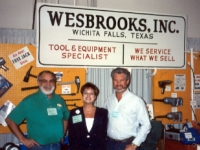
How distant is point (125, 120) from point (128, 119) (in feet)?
0.11

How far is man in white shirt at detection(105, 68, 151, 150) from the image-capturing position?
2.35m

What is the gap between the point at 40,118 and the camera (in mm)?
2338

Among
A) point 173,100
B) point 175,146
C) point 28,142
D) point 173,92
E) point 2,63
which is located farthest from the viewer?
point 173,92

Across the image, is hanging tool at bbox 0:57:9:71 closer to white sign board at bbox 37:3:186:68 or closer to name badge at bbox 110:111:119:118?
white sign board at bbox 37:3:186:68

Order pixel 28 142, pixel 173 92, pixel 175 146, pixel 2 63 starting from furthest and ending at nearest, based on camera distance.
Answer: pixel 173 92
pixel 175 146
pixel 2 63
pixel 28 142

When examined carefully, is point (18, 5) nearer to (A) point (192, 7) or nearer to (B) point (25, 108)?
(B) point (25, 108)

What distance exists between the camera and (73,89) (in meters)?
2.92

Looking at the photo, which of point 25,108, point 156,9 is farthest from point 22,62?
point 156,9

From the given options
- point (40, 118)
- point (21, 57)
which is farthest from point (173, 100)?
point (21, 57)

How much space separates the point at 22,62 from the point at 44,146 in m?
1.03

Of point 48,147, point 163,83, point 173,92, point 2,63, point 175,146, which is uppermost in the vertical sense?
point 2,63

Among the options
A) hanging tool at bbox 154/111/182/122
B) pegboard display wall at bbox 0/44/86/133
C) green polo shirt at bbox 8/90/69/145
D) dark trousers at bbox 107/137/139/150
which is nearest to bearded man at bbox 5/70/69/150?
green polo shirt at bbox 8/90/69/145

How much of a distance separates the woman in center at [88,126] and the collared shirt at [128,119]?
0.09 m

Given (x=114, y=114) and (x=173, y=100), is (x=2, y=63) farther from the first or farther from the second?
(x=173, y=100)
